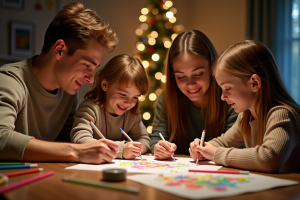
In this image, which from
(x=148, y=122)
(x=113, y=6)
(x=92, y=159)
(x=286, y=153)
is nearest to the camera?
(x=286, y=153)

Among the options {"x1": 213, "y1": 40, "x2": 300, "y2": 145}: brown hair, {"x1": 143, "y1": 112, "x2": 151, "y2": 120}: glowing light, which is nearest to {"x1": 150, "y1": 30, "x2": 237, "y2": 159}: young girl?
{"x1": 213, "y1": 40, "x2": 300, "y2": 145}: brown hair

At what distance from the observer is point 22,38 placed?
3539 mm

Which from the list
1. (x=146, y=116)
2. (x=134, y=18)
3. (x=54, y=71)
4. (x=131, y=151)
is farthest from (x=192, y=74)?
(x=134, y=18)

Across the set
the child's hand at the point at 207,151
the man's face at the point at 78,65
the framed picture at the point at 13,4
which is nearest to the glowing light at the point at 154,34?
the framed picture at the point at 13,4

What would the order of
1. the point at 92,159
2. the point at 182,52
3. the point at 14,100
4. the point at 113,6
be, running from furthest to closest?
the point at 113,6
the point at 182,52
the point at 14,100
the point at 92,159

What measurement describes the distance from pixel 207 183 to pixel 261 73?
2.09 ft

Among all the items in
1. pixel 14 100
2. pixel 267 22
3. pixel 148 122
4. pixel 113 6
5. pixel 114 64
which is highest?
pixel 113 6

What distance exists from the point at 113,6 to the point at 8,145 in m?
3.45

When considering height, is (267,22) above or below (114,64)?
above

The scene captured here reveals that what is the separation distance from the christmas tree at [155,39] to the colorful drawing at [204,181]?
2509mm

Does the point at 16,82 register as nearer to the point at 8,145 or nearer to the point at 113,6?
the point at 8,145

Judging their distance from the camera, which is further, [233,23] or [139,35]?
[233,23]

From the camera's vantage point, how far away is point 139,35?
3586 mm

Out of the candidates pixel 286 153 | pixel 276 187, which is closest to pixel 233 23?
pixel 286 153
